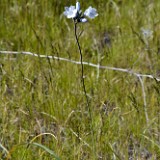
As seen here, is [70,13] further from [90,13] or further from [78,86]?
[78,86]

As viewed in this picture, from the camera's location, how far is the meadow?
1831mm

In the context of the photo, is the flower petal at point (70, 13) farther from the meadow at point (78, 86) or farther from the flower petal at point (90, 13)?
the meadow at point (78, 86)

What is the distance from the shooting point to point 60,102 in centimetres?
208

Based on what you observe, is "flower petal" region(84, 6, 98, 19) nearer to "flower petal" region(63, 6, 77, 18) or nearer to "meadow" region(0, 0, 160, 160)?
"flower petal" region(63, 6, 77, 18)

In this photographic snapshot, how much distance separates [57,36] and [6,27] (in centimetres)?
31

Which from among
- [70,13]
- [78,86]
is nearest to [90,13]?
[70,13]

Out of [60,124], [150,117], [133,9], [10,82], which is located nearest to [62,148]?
[60,124]

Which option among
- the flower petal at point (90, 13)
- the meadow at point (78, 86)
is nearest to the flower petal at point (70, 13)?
the flower petal at point (90, 13)

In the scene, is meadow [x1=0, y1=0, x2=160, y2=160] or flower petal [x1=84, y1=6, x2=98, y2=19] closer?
flower petal [x1=84, y1=6, x2=98, y2=19]

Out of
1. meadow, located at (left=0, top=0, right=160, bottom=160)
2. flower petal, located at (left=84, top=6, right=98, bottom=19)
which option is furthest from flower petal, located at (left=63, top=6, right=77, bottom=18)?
meadow, located at (left=0, top=0, right=160, bottom=160)

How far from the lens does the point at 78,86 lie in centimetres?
224

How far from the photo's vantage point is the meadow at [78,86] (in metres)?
1.83

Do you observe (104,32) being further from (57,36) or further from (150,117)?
(150,117)

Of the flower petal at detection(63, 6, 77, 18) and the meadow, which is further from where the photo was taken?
the meadow
